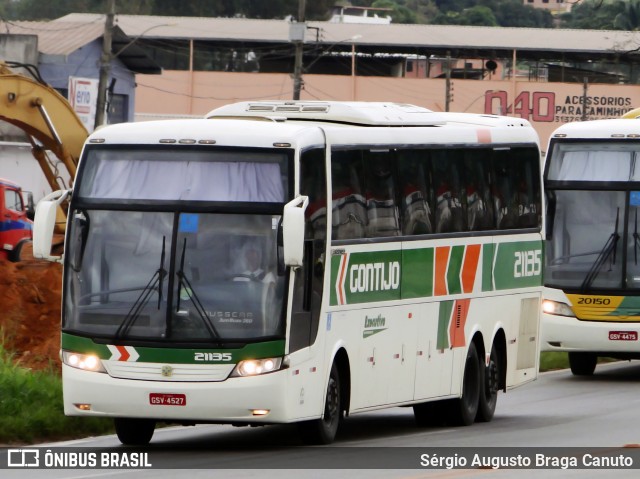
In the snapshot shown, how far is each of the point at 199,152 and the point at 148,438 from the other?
2.74 meters

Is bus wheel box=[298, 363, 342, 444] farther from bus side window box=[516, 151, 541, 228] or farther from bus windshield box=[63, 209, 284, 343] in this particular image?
bus side window box=[516, 151, 541, 228]

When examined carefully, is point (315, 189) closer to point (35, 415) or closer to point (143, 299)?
point (143, 299)

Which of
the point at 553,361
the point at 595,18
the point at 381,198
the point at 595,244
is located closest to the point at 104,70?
the point at 553,361

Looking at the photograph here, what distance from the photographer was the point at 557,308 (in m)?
24.2

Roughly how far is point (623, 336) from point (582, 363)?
66.4 inches

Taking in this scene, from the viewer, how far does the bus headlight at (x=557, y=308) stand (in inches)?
949

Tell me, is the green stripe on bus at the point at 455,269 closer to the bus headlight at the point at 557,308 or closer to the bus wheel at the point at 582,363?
the bus headlight at the point at 557,308

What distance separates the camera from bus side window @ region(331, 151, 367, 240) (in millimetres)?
15234

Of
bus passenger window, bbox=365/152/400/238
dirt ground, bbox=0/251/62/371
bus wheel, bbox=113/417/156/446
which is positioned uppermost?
bus passenger window, bbox=365/152/400/238

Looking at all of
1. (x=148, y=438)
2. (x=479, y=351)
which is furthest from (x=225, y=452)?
(x=479, y=351)

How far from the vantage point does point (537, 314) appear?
2038 centimetres

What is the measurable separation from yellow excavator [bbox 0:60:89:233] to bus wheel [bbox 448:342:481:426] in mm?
11765

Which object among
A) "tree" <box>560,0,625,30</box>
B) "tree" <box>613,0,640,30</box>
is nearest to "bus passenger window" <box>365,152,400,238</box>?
"tree" <box>560,0,625,30</box>

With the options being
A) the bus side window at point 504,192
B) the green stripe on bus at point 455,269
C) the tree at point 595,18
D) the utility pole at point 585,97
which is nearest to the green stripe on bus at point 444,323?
the green stripe on bus at point 455,269
